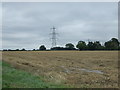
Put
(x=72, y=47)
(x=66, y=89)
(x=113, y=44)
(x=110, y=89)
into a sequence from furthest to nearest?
(x=72, y=47) < (x=113, y=44) < (x=110, y=89) < (x=66, y=89)

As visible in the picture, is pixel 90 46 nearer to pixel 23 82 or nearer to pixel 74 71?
pixel 74 71

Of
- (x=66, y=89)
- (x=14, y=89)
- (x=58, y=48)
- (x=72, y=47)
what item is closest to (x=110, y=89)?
(x=66, y=89)

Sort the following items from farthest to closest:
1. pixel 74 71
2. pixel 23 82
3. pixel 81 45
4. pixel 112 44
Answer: pixel 81 45 → pixel 112 44 → pixel 74 71 → pixel 23 82

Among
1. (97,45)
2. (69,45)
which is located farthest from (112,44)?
(69,45)

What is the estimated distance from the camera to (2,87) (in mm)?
9766

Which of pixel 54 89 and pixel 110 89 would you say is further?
pixel 110 89

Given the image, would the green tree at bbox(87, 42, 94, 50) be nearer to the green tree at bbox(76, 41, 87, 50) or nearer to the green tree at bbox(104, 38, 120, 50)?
the green tree at bbox(76, 41, 87, 50)

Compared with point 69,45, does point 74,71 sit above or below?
below

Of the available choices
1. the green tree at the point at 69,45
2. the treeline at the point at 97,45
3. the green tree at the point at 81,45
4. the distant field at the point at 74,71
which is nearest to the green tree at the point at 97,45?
the treeline at the point at 97,45

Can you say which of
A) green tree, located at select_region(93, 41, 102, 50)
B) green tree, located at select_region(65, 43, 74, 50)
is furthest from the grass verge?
green tree, located at select_region(65, 43, 74, 50)

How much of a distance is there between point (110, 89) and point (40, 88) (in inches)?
144

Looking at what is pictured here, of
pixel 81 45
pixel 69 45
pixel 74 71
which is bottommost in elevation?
pixel 74 71

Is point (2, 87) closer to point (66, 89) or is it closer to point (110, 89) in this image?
point (66, 89)

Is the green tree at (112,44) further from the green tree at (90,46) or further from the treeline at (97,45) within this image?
the green tree at (90,46)
